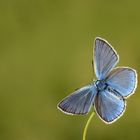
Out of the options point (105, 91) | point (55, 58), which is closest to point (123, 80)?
point (105, 91)

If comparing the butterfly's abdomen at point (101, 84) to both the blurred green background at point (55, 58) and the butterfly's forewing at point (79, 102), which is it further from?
the blurred green background at point (55, 58)

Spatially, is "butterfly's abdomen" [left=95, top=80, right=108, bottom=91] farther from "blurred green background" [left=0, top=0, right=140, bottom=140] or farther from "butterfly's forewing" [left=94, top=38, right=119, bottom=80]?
"blurred green background" [left=0, top=0, right=140, bottom=140]

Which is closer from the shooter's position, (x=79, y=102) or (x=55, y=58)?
(x=79, y=102)

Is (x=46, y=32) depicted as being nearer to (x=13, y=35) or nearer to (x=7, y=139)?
(x=13, y=35)

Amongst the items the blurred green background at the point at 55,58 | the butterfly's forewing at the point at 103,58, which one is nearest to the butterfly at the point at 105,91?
the butterfly's forewing at the point at 103,58

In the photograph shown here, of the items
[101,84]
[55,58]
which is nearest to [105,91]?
[101,84]

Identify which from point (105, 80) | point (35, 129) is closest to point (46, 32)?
point (35, 129)

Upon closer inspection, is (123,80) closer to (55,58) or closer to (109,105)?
(109,105)
